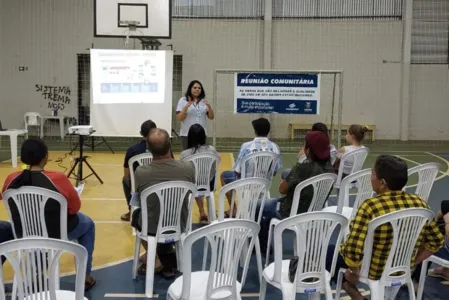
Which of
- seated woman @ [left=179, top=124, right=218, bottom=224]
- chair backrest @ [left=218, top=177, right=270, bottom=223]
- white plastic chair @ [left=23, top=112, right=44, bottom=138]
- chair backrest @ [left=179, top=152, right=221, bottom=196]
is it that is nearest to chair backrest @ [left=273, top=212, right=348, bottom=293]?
chair backrest @ [left=218, top=177, right=270, bottom=223]

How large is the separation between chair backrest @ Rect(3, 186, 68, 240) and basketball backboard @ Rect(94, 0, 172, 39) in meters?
6.70

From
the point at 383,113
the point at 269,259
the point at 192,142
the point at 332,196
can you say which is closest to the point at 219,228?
the point at 269,259

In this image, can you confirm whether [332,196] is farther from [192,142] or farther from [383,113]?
[383,113]

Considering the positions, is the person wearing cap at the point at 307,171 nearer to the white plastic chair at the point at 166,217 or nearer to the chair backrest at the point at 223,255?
the white plastic chair at the point at 166,217

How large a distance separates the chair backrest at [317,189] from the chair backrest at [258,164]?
96cm

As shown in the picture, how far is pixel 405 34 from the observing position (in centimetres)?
1281

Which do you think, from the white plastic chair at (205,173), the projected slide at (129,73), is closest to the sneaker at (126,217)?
the white plastic chair at (205,173)

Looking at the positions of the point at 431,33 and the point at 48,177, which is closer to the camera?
the point at 48,177

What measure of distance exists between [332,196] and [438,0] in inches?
350

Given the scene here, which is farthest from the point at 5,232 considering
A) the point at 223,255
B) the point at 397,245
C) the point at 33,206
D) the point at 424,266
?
the point at 424,266

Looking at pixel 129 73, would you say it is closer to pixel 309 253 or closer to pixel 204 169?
pixel 204 169

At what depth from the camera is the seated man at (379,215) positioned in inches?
94.7

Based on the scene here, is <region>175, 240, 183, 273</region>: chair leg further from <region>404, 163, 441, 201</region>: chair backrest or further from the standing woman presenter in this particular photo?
the standing woman presenter

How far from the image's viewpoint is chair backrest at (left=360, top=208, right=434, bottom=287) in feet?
7.72
